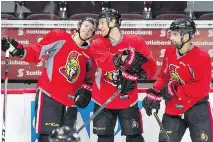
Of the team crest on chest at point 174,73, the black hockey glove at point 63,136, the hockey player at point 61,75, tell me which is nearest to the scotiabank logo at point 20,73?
the hockey player at point 61,75

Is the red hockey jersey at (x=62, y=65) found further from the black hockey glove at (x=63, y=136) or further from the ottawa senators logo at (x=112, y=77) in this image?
the black hockey glove at (x=63, y=136)

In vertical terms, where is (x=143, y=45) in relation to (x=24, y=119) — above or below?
above

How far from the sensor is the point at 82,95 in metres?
Answer: 3.77

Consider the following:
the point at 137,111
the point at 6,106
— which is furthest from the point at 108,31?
the point at 6,106

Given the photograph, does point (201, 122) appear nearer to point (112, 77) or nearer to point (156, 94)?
point (156, 94)

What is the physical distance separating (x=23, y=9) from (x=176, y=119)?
2.68 metres

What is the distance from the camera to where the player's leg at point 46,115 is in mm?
3793

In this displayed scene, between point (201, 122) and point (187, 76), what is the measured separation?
0.31 metres

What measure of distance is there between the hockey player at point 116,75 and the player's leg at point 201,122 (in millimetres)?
352

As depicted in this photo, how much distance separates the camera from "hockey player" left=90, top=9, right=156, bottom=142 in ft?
11.9

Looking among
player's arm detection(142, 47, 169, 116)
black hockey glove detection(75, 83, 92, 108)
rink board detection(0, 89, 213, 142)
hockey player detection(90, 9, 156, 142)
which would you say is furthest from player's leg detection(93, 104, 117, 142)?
rink board detection(0, 89, 213, 142)

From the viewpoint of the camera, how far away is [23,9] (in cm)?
585

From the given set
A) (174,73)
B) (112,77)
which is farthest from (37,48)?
(174,73)

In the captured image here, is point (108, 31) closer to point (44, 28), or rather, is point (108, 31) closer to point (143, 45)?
point (143, 45)
